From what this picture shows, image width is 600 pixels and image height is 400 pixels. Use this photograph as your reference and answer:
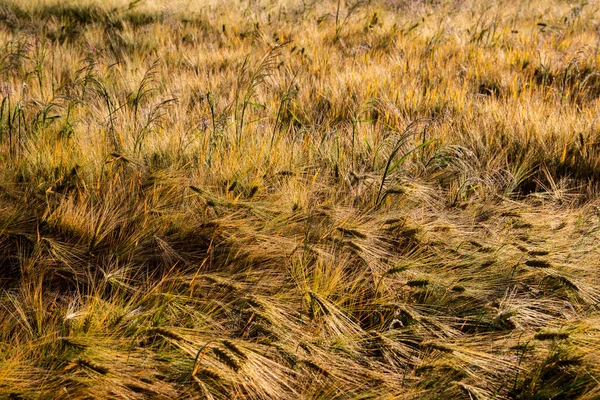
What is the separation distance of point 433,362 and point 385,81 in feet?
8.13

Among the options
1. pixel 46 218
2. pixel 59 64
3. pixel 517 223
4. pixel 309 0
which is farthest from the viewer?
pixel 309 0

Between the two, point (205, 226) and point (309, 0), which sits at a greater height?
point (309, 0)

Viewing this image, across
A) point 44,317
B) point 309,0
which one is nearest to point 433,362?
point 44,317

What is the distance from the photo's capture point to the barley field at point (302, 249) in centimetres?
140

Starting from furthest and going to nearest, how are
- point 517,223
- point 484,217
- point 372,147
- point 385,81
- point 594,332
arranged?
point 385,81 < point 372,147 < point 484,217 < point 517,223 < point 594,332

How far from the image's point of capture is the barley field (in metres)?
1.40

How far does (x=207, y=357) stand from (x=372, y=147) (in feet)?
5.02

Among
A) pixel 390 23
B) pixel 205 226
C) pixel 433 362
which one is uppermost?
pixel 390 23

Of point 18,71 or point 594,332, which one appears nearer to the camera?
point 594,332

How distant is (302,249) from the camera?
1.86 meters

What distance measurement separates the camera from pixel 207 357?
53.6 inches

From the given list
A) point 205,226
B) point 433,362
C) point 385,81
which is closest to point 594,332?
point 433,362

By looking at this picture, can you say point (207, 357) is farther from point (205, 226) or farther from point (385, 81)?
point (385, 81)

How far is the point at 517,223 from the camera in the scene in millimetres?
2016
